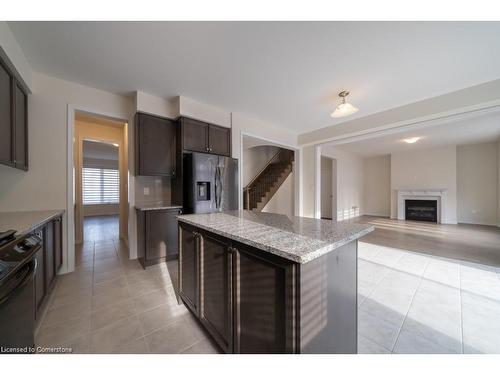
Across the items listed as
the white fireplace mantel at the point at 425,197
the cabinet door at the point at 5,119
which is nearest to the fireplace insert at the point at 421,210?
the white fireplace mantel at the point at 425,197

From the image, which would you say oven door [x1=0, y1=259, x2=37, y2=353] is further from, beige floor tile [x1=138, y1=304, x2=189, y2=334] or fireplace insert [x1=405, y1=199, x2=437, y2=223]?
fireplace insert [x1=405, y1=199, x2=437, y2=223]

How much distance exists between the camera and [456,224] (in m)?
5.90

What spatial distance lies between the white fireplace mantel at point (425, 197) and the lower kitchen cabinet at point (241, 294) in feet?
26.4

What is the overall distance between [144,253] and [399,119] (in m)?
4.75

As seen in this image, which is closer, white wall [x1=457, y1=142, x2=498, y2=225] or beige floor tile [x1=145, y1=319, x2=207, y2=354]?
beige floor tile [x1=145, y1=319, x2=207, y2=354]

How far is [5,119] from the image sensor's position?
1.74 metres

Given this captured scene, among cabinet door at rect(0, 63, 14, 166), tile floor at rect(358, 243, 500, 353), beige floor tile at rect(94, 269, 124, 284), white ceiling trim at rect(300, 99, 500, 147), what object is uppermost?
white ceiling trim at rect(300, 99, 500, 147)

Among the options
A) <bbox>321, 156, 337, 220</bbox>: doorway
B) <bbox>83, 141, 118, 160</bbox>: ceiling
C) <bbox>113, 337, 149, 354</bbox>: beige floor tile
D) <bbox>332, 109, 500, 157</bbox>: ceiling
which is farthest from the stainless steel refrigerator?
<bbox>321, 156, 337, 220</bbox>: doorway

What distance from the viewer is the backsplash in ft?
9.87

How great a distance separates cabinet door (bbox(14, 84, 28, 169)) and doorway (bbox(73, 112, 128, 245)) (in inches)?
25.5

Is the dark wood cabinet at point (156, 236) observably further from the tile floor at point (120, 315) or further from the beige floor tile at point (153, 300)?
the beige floor tile at point (153, 300)
